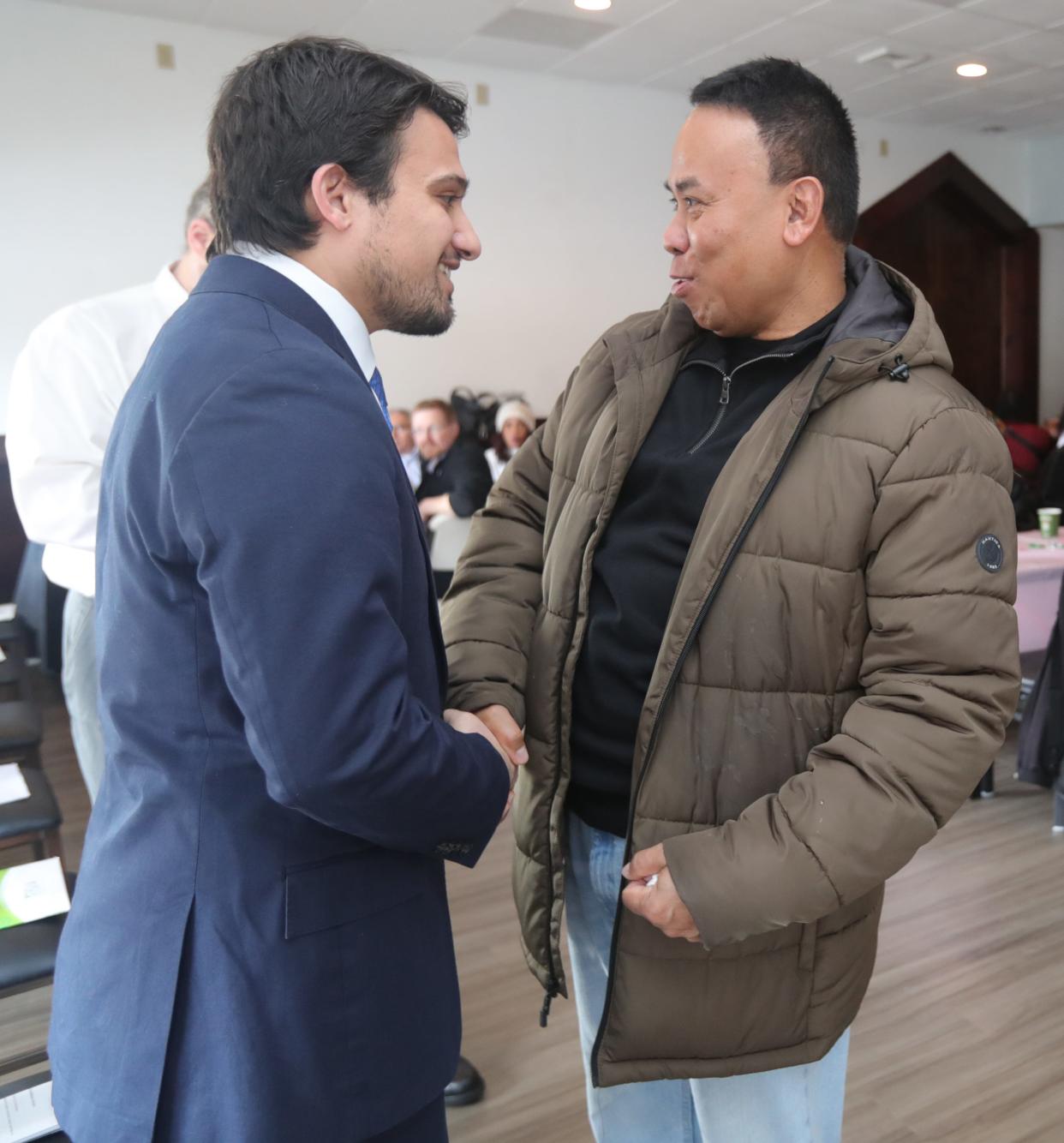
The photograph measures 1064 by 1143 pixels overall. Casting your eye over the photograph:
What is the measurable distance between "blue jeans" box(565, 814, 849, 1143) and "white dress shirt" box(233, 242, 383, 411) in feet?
2.30

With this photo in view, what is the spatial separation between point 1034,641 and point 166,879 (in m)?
3.37

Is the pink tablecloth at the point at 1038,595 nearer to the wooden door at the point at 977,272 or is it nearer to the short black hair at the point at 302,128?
the short black hair at the point at 302,128

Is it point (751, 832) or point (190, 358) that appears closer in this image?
point (190, 358)

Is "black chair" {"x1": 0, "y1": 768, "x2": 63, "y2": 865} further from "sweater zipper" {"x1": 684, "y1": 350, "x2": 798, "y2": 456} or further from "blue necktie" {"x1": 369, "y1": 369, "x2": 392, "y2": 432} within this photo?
"sweater zipper" {"x1": 684, "y1": 350, "x2": 798, "y2": 456}

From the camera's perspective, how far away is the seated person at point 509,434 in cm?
567

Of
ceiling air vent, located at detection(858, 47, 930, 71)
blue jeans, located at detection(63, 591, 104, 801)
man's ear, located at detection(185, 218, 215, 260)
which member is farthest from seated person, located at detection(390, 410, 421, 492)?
ceiling air vent, located at detection(858, 47, 930, 71)

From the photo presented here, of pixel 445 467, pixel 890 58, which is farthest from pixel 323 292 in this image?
pixel 890 58

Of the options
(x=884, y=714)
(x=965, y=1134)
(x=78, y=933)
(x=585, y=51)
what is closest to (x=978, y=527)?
(x=884, y=714)

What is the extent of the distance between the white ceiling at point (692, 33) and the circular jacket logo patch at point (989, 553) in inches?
197

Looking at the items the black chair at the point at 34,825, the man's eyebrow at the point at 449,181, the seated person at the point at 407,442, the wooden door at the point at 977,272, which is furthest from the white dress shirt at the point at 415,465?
the wooden door at the point at 977,272

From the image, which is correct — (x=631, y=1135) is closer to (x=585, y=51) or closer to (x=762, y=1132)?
(x=762, y=1132)

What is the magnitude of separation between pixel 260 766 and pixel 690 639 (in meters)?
0.49

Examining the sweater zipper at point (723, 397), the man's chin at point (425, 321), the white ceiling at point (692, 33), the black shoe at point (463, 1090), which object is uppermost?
the white ceiling at point (692, 33)

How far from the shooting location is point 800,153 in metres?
1.23
